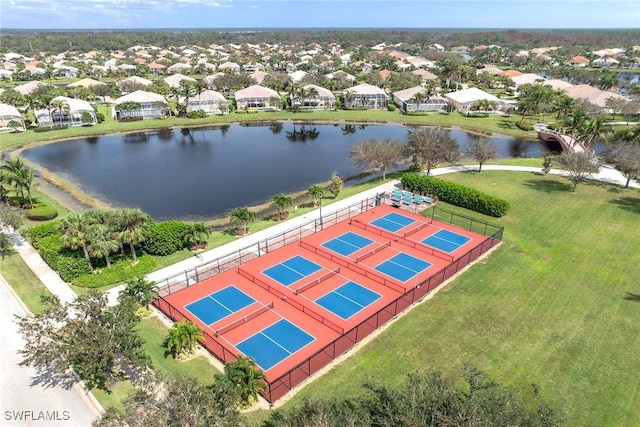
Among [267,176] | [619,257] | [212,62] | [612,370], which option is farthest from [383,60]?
[612,370]

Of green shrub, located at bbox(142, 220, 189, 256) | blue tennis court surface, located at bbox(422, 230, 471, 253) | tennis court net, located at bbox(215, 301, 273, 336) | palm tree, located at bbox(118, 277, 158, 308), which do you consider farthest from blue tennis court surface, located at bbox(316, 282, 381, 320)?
green shrub, located at bbox(142, 220, 189, 256)

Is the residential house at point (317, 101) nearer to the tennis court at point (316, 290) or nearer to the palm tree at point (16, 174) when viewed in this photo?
the tennis court at point (316, 290)

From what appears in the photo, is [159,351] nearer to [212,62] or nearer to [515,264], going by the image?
[515,264]

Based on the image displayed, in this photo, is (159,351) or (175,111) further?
(175,111)

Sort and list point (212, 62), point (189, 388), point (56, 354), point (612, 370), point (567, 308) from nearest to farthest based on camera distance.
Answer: point (189, 388) → point (56, 354) → point (612, 370) → point (567, 308) → point (212, 62)

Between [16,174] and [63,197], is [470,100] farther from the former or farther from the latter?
[16,174]
